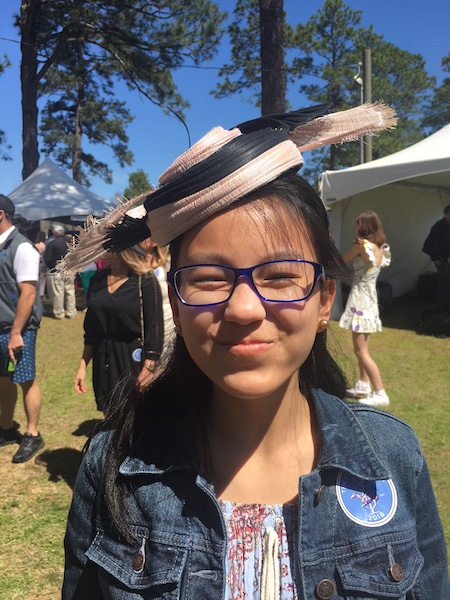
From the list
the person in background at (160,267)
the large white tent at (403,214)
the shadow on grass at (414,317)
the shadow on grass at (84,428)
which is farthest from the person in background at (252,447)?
the large white tent at (403,214)

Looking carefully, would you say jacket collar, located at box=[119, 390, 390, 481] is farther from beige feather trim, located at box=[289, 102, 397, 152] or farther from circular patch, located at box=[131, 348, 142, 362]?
circular patch, located at box=[131, 348, 142, 362]

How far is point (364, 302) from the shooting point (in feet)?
16.9

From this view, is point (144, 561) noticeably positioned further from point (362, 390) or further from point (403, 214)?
point (403, 214)

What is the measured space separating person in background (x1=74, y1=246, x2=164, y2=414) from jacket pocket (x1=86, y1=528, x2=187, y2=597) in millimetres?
2048

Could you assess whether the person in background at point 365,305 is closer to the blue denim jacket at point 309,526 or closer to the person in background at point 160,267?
the person in background at point 160,267

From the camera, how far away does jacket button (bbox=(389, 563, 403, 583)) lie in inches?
39.9

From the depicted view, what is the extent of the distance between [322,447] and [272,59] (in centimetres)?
886

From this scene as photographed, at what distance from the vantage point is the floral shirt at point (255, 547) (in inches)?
39.4

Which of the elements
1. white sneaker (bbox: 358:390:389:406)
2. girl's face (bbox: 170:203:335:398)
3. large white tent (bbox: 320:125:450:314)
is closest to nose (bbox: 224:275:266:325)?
girl's face (bbox: 170:203:335:398)

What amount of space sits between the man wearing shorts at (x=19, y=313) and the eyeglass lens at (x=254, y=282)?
10.4 feet

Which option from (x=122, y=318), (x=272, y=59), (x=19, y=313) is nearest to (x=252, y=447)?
(x=122, y=318)

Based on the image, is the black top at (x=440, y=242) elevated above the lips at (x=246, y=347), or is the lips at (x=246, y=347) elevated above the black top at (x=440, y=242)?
the black top at (x=440, y=242)

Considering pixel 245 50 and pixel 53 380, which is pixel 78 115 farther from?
pixel 53 380

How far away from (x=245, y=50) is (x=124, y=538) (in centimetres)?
1819
